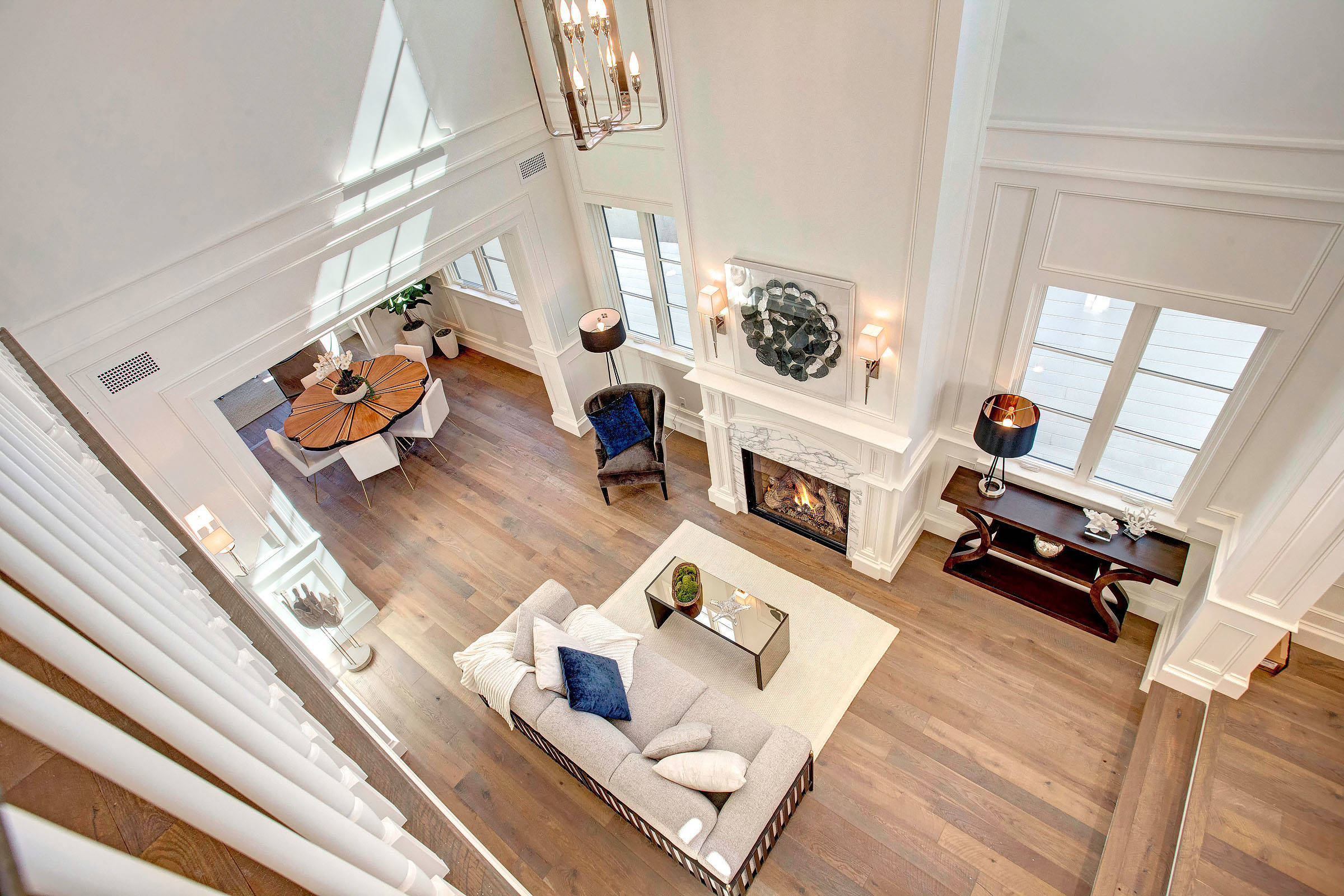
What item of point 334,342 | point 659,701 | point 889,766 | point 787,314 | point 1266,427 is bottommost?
point 889,766

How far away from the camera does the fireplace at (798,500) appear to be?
527 cm

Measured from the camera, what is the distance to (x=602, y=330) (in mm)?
5820

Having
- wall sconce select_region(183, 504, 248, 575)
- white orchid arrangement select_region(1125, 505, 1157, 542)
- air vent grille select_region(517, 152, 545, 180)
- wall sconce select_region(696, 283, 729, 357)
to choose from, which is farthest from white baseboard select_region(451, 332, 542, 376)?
white orchid arrangement select_region(1125, 505, 1157, 542)

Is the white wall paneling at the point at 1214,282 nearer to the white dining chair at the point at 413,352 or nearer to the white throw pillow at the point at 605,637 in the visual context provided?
the white throw pillow at the point at 605,637

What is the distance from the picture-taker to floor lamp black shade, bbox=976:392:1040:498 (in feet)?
13.6

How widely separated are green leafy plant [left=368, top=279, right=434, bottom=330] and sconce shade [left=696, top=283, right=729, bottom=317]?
4170mm

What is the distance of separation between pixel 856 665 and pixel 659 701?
1.37 meters

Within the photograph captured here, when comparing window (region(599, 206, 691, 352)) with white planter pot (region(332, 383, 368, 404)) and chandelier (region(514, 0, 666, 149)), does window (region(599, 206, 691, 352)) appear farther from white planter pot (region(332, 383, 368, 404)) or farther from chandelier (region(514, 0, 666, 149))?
chandelier (region(514, 0, 666, 149))

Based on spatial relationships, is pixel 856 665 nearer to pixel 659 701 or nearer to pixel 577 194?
pixel 659 701

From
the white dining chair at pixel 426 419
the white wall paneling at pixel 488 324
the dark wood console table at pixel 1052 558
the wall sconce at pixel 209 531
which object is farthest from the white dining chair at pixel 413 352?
the dark wood console table at pixel 1052 558

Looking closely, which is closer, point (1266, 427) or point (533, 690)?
point (1266, 427)

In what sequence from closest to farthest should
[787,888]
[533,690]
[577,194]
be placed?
[787,888] → [533,690] → [577,194]

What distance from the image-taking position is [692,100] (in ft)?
13.0

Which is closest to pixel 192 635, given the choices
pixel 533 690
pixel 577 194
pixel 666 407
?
pixel 533 690
